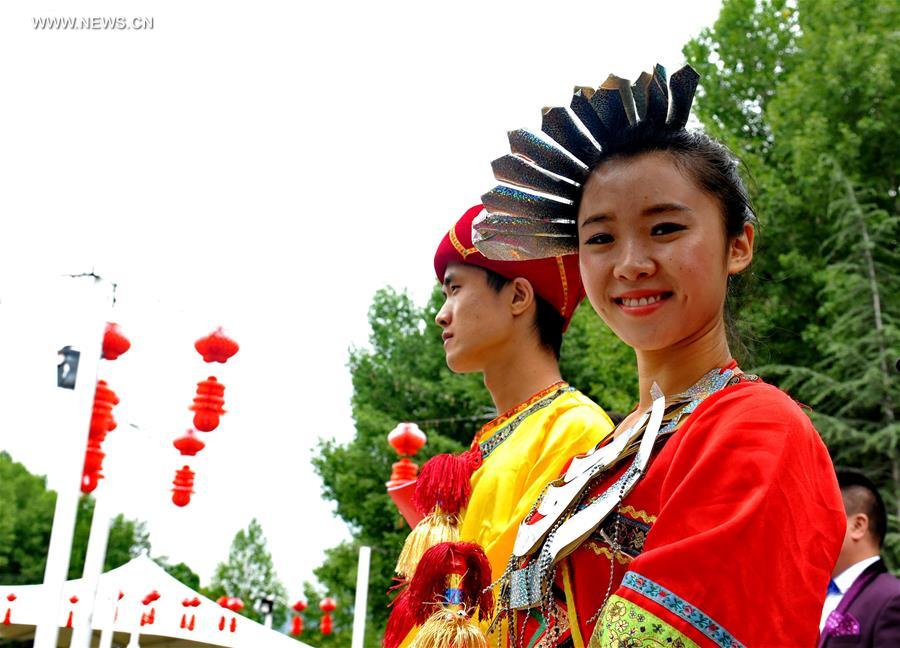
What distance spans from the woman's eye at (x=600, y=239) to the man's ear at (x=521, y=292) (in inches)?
50.1

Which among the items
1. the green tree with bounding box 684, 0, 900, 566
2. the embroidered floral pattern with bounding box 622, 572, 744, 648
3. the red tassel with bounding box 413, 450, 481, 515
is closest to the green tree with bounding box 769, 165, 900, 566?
the green tree with bounding box 684, 0, 900, 566

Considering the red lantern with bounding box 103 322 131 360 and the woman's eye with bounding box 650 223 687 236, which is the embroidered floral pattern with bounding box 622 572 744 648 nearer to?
the woman's eye with bounding box 650 223 687 236

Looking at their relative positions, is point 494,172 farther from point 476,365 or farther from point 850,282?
point 850,282

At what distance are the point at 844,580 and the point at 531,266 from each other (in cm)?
203

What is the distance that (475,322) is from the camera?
2963 mm

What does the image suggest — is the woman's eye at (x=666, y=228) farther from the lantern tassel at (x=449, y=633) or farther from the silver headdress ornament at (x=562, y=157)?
the lantern tassel at (x=449, y=633)

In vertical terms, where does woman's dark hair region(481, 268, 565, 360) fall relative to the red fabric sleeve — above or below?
above

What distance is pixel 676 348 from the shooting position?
1.76m

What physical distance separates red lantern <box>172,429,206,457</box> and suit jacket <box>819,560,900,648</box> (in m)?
2.64

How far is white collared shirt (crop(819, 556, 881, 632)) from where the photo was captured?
378 cm

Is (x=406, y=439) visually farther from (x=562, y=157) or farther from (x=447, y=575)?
(x=562, y=157)

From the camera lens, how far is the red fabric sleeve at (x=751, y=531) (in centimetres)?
120

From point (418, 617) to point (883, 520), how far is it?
3246 millimetres

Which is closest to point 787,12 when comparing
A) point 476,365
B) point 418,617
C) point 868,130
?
point 868,130
